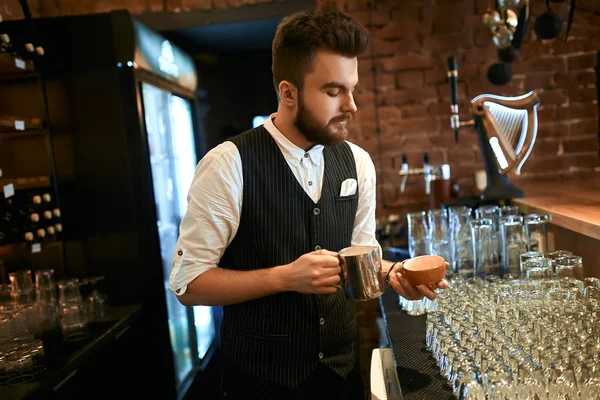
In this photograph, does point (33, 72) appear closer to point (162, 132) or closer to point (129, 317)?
point (162, 132)

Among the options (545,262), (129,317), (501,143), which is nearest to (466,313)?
(545,262)

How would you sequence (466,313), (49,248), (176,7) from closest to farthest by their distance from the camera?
(466,313) → (49,248) → (176,7)

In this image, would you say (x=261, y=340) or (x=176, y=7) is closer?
(x=261, y=340)

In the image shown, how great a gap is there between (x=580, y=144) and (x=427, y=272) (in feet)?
9.04

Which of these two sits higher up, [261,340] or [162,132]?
[162,132]

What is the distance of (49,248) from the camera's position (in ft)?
9.44

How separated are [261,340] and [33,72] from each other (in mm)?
2092

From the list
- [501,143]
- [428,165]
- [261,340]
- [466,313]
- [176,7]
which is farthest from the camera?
[176,7]

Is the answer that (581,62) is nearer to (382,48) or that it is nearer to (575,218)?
(382,48)

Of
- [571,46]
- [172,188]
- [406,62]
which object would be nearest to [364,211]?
[406,62]

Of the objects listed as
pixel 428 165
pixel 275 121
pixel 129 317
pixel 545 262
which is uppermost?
pixel 275 121

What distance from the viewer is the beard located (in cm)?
150

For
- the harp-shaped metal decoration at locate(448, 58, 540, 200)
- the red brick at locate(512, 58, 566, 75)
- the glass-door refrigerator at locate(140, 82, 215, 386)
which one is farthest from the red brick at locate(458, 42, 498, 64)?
the glass-door refrigerator at locate(140, 82, 215, 386)

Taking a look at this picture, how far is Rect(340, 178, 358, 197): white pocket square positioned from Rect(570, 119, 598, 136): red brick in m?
2.48
